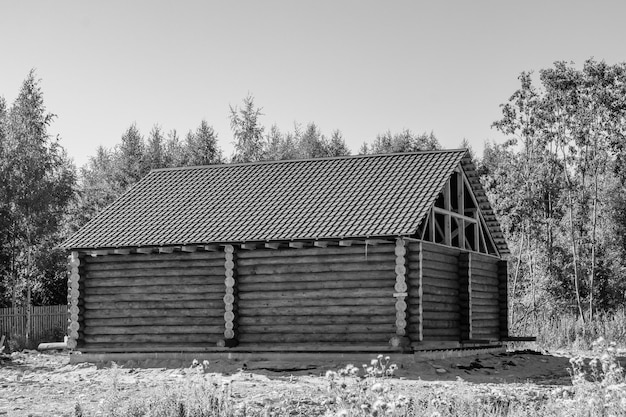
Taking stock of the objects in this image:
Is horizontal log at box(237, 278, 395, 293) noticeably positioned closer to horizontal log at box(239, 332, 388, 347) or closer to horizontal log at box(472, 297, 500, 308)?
horizontal log at box(239, 332, 388, 347)

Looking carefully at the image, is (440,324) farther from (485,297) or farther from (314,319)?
(485,297)

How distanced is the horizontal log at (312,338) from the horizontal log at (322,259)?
183cm

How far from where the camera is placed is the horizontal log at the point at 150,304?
2555 cm

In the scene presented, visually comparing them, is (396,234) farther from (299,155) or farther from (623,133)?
(299,155)

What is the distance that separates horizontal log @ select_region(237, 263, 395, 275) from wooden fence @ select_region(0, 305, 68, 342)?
1410 cm

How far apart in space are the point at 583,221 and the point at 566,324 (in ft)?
44.4

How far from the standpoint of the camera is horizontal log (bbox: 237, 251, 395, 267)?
24.0 metres

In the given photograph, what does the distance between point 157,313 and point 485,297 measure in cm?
1010

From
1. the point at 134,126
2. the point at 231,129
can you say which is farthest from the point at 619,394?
the point at 134,126

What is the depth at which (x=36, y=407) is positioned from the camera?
16922 mm

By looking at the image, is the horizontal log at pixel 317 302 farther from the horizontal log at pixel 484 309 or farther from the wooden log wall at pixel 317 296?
the horizontal log at pixel 484 309

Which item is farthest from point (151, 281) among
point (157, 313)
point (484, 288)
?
point (484, 288)

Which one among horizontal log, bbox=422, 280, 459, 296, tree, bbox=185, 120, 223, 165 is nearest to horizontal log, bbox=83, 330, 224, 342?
horizontal log, bbox=422, 280, 459, 296

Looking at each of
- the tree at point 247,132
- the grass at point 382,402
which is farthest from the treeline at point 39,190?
the grass at point 382,402
